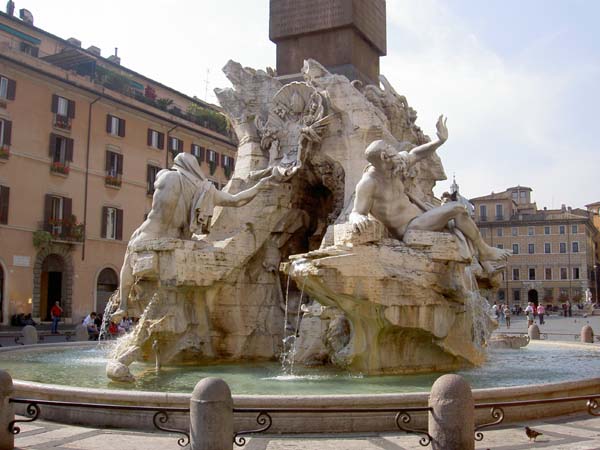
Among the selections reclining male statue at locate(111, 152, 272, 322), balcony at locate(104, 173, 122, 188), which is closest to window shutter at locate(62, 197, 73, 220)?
balcony at locate(104, 173, 122, 188)

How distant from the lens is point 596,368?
10.4 meters

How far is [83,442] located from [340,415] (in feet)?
7.07

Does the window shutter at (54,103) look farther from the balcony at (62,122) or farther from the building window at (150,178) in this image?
the building window at (150,178)

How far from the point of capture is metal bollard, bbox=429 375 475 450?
520 cm

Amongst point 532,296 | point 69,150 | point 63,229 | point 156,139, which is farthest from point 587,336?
point 532,296

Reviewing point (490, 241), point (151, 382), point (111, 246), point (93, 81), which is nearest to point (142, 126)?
point (93, 81)

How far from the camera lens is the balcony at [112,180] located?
3366cm

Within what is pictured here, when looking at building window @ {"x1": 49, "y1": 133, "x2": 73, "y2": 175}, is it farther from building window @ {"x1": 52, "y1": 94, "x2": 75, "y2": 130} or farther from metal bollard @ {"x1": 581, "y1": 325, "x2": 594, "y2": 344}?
metal bollard @ {"x1": 581, "y1": 325, "x2": 594, "y2": 344}

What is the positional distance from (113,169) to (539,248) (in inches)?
2039

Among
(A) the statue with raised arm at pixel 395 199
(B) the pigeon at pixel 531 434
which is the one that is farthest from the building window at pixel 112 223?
(B) the pigeon at pixel 531 434

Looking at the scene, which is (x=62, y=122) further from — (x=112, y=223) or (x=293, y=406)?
(x=293, y=406)

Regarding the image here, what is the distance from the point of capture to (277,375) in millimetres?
9328

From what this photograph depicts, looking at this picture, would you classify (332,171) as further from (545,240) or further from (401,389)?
(545,240)

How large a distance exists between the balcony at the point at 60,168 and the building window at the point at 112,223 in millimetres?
2869
